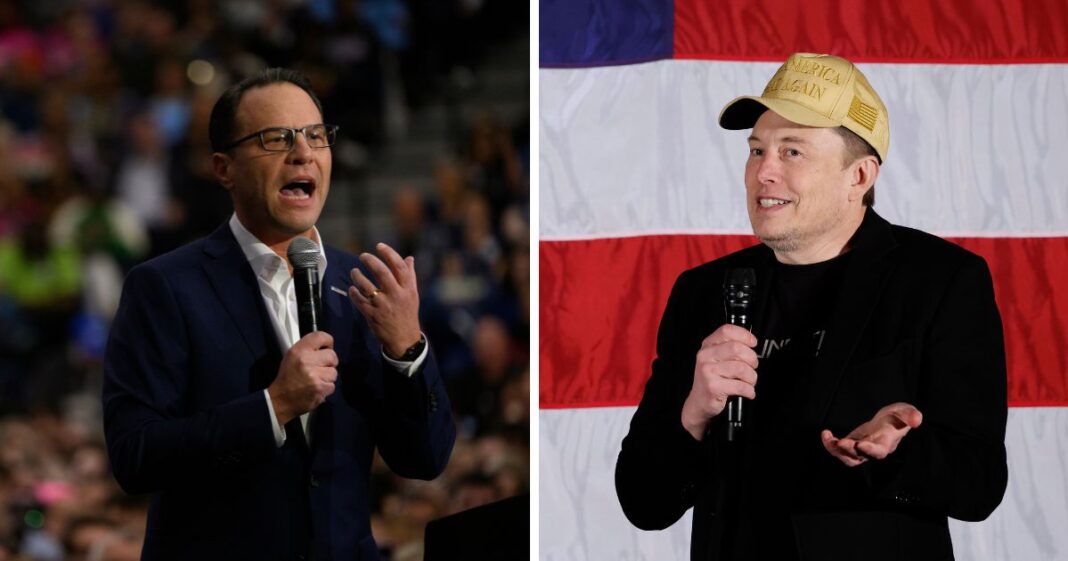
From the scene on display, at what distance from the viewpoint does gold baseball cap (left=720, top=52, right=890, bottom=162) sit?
2.57m

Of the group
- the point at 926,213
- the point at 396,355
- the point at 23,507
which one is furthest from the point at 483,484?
the point at 396,355

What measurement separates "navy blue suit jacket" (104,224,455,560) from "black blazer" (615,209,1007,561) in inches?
18.4

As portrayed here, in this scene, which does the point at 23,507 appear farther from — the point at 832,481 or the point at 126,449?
the point at 832,481

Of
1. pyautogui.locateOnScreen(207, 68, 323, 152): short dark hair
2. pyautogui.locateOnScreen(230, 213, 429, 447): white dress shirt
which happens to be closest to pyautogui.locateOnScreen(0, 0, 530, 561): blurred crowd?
pyautogui.locateOnScreen(230, 213, 429, 447): white dress shirt

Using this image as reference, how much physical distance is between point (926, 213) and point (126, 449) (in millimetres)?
1778

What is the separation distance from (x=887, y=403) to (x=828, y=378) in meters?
0.11

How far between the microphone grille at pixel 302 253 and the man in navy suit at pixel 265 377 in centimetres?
8

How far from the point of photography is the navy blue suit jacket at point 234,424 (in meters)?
2.38

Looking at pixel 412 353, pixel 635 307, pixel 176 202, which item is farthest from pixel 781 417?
pixel 176 202

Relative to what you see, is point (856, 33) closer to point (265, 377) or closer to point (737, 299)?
point (737, 299)

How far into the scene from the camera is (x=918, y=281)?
2.52 metres

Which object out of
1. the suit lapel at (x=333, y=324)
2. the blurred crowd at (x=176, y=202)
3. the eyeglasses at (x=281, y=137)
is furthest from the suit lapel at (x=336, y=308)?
the blurred crowd at (x=176, y=202)

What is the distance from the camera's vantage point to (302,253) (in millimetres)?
2455

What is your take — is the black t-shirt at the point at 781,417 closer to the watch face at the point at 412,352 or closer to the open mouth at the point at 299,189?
the watch face at the point at 412,352
